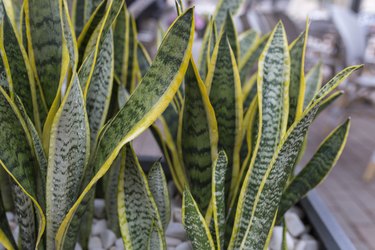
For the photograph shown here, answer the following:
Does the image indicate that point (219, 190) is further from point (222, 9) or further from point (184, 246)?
point (222, 9)

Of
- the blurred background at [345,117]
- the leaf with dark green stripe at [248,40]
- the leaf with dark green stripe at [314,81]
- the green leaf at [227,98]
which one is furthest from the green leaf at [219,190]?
the blurred background at [345,117]

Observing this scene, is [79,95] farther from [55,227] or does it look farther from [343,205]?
[343,205]

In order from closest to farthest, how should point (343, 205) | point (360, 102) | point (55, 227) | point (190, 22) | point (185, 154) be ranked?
point (190, 22) → point (55, 227) → point (185, 154) → point (343, 205) → point (360, 102)

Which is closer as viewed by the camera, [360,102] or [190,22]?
[190,22]

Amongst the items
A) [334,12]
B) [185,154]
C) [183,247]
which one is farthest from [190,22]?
[334,12]

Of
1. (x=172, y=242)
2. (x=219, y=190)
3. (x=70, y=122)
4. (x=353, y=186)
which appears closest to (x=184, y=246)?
(x=172, y=242)

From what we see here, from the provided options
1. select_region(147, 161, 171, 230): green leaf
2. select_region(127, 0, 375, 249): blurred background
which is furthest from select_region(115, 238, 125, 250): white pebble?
select_region(127, 0, 375, 249): blurred background
